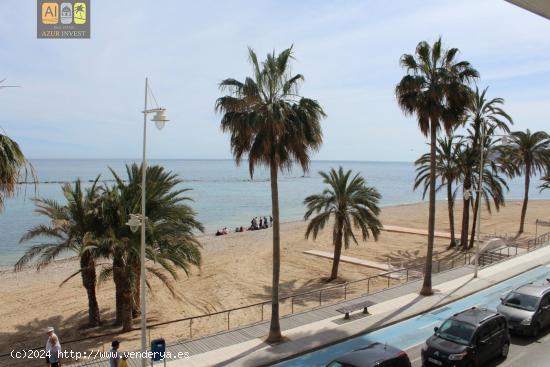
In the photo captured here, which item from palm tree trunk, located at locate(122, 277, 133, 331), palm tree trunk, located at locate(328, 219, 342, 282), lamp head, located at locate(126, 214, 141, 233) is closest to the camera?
lamp head, located at locate(126, 214, 141, 233)

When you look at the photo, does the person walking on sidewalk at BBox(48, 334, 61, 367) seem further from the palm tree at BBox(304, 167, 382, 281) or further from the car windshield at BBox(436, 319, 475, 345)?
the palm tree at BBox(304, 167, 382, 281)

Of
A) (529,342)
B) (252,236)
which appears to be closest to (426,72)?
(529,342)

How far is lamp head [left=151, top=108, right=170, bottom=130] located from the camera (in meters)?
11.3

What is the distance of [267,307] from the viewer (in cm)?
2175

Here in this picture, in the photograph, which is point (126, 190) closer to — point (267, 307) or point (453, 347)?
point (267, 307)

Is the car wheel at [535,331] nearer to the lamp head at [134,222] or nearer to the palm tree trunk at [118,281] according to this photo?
the lamp head at [134,222]

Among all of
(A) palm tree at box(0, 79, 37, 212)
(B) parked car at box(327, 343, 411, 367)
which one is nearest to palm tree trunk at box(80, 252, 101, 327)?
(A) palm tree at box(0, 79, 37, 212)

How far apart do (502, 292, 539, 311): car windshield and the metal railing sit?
20.1 feet

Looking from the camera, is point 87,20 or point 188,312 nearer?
point 87,20

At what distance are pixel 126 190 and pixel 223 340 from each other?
740cm

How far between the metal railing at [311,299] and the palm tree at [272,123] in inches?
168

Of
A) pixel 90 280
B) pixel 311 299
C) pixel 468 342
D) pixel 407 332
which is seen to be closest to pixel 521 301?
pixel 407 332

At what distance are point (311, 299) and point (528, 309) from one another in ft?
34.1

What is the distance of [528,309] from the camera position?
15.4 metres
